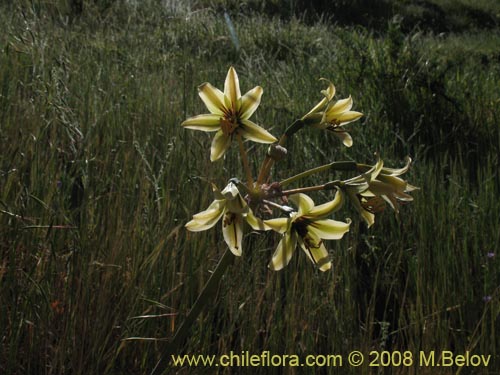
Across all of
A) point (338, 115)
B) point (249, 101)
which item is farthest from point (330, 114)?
point (249, 101)

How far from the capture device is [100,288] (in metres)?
1.43

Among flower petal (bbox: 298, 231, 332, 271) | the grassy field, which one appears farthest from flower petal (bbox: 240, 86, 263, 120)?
the grassy field

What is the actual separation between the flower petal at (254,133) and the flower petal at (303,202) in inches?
4.1

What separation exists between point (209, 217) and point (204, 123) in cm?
20

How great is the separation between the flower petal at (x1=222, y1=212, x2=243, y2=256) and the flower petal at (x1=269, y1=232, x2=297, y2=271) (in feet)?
0.21

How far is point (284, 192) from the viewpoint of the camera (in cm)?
91

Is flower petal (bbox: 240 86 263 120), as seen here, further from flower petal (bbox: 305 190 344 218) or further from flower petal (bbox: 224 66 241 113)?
flower petal (bbox: 305 190 344 218)

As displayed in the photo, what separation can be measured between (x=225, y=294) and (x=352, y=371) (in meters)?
0.38

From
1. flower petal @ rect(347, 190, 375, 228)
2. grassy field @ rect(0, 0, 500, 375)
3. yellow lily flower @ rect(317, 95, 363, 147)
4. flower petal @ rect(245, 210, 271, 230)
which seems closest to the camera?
flower petal @ rect(245, 210, 271, 230)

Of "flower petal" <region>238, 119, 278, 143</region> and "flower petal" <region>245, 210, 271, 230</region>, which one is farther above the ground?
"flower petal" <region>238, 119, 278, 143</region>

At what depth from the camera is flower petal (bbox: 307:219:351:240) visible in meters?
0.96

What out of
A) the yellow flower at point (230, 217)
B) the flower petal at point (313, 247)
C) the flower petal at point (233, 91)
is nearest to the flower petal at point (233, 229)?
the yellow flower at point (230, 217)

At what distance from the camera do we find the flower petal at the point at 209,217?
89 centimetres

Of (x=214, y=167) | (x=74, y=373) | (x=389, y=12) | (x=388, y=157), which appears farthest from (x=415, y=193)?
(x=389, y=12)
